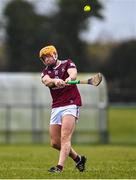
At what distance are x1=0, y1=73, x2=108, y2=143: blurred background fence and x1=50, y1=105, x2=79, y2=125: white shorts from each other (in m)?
20.6

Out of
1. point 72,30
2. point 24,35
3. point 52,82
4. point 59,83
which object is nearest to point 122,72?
point 72,30

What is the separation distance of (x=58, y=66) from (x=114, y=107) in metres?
25.4

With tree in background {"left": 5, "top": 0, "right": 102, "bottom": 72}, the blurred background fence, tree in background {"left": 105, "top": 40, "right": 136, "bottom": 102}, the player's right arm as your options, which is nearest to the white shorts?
the player's right arm

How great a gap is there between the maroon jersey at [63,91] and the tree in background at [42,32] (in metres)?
25.9

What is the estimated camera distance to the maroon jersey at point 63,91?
14.3 m

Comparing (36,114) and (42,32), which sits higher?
(42,32)

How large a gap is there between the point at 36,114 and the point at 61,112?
2125 cm

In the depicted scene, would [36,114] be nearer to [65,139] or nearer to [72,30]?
[72,30]

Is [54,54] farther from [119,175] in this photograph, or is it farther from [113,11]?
[113,11]

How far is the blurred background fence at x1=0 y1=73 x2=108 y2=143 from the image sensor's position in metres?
35.3

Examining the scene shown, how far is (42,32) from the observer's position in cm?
4328

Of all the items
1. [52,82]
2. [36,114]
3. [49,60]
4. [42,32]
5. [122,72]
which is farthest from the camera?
[42,32]

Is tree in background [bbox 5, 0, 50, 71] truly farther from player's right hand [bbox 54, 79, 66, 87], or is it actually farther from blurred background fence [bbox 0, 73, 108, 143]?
player's right hand [bbox 54, 79, 66, 87]

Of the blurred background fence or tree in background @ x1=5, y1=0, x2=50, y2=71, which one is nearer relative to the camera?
the blurred background fence
